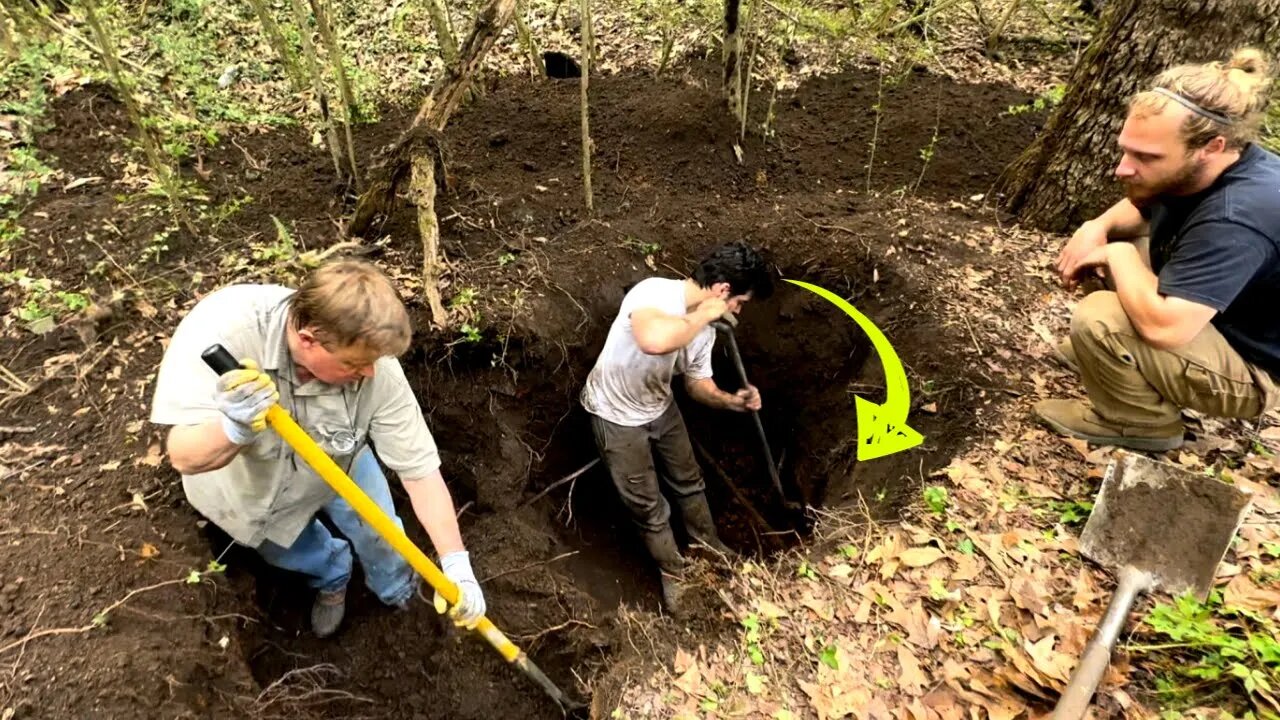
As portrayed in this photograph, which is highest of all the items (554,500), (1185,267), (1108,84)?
(1108,84)

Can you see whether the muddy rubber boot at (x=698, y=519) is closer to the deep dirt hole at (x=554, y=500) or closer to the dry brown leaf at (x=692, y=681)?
the deep dirt hole at (x=554, y=500)

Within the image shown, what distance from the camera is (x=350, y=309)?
1.97m

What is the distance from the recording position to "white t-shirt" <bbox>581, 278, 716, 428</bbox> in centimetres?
358

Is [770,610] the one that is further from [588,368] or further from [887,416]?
[588,368]

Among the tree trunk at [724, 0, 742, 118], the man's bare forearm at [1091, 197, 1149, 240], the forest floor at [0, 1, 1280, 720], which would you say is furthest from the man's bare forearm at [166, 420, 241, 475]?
the tree trunk at [724, 0, 742, 118]

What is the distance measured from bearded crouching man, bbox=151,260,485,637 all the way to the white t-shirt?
4.64 feet

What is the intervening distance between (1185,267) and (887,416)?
1617mm

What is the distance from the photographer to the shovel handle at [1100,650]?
2084mm

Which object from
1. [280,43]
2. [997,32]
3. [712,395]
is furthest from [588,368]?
[997,32]

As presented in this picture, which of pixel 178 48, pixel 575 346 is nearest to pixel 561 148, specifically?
pixel 575 346

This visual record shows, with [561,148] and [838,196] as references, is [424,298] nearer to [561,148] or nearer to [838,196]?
[561,148]

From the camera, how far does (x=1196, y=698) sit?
2.12 metres

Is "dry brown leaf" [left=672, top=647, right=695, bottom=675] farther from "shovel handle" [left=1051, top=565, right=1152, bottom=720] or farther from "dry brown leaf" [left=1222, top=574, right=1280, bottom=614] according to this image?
"dry brown leaf" [left=1222, top=574, right=1280, bottom=614]

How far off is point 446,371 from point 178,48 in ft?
14.4
